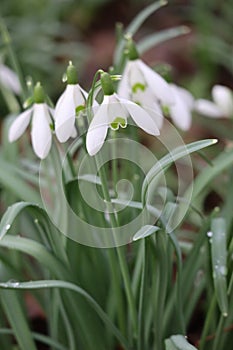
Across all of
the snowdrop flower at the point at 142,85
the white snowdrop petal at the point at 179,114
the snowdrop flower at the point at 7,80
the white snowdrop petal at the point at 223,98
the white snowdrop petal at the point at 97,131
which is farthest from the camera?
the snowdrop flower at the point at 7,80

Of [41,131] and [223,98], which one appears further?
[223,98]

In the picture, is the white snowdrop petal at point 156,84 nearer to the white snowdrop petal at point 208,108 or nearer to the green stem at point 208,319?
the green stem at point 208,319

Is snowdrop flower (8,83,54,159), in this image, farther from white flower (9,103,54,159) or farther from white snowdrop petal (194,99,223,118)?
white snowdrop petal (194,99,223,118)

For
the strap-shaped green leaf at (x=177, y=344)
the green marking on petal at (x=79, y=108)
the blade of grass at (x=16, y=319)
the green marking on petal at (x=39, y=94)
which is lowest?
the strap-shaped green leaf at (x=177, y=344)

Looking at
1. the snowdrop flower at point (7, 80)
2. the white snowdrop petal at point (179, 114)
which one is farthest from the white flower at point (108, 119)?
the snowdrop flower at point (7, 80)

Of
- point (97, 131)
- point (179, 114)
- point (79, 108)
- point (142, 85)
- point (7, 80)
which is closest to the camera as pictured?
point (97, 131)

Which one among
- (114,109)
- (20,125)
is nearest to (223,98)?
(20,125)

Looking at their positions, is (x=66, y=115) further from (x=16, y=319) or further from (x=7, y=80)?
(x=7, y=80)
